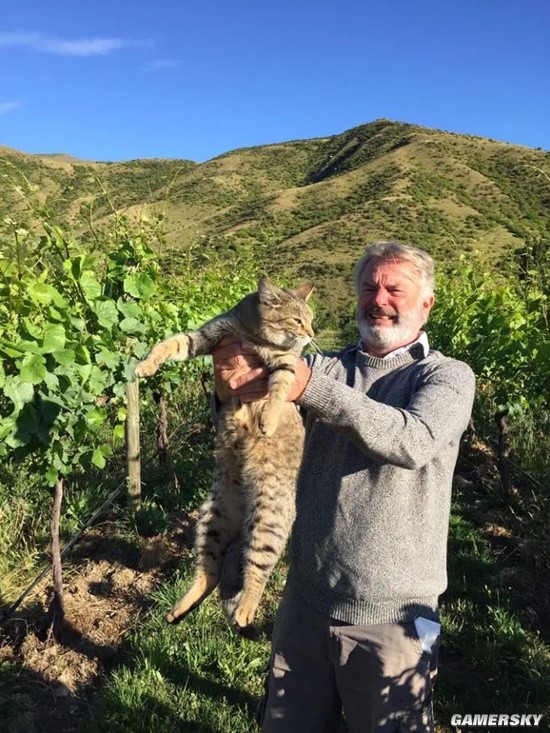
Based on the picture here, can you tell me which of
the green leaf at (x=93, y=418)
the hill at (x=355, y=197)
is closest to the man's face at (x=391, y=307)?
the green leaf at (x=93, y=418)

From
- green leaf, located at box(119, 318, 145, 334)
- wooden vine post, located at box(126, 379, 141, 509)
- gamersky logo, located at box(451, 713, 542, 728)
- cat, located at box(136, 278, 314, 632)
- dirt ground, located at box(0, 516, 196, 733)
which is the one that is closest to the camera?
cat, located at box(136, 278, 314, 632)

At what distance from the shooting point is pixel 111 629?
4234 millimetres

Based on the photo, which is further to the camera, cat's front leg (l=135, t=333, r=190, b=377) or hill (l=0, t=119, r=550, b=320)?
hill (l=0, t=119, r=550, b=320)

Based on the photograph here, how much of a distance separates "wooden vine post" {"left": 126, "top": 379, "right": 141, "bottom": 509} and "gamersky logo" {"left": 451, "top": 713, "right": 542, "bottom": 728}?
3.12 m

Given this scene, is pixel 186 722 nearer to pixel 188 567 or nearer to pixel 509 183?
pixel 188 567

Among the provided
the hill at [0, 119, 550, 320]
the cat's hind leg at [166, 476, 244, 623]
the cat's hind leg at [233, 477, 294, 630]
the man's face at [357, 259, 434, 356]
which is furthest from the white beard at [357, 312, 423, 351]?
the hill at [0, 119, 550, 320]

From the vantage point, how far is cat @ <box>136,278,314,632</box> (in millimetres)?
3006

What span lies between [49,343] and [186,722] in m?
2.22

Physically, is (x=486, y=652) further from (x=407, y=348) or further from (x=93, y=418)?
(x=93, y=418)

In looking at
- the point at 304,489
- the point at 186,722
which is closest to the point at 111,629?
the point at 186,722

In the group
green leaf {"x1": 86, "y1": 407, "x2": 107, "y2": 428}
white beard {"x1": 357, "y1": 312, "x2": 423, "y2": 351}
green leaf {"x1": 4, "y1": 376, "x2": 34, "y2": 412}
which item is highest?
white beard {"x1": 357, "y1": 312, "x2": 423, "y2": 351}

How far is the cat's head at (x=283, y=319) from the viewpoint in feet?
10.3

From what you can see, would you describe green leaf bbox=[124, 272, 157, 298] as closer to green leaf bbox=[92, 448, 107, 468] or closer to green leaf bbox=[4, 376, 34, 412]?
green leaf bbox=[92, 448, 107, 468]

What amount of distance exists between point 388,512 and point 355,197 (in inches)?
1451
